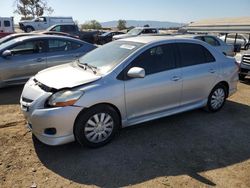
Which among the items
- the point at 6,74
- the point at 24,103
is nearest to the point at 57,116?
the point at 24,103

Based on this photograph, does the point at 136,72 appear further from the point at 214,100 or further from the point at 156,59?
the point at 214,100

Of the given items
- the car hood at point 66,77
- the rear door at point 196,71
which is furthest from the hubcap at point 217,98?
the car hood at point 66,77

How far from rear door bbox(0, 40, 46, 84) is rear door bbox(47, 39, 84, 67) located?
0.19 metres

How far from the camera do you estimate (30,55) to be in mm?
7082

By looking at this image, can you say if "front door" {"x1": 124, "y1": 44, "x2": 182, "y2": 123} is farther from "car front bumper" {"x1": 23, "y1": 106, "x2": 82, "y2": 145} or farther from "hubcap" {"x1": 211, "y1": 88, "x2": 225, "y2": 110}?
"hubcap" {"x1": 211, "y1": 88, "x2": 225, "y2": 110}

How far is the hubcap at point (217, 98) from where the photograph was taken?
5.49 meters

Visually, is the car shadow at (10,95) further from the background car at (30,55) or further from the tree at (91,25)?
the tree at (91,25)

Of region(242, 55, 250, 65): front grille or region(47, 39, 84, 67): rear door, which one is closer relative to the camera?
region(47, 39, 84, 67): rear door

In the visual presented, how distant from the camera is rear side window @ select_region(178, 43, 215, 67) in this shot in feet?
16.1

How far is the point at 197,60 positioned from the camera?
16.7 ft

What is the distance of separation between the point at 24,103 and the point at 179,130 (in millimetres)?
2587

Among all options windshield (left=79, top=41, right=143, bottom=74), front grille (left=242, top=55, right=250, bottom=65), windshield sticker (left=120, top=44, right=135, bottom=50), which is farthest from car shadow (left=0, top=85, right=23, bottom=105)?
front grille (left=242, top=55, right=250, bottom=65)

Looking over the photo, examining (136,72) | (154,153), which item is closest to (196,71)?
(136,72)

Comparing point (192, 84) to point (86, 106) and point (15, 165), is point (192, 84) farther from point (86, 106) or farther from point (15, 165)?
point (15, 165)
